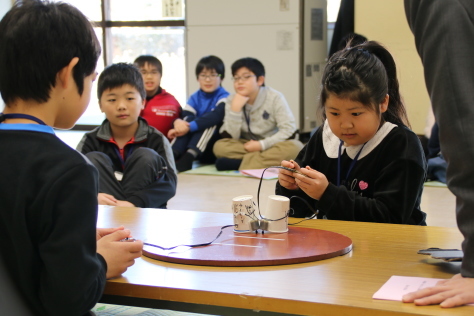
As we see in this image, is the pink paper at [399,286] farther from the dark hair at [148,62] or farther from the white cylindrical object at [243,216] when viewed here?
the dark hair at [148,62]

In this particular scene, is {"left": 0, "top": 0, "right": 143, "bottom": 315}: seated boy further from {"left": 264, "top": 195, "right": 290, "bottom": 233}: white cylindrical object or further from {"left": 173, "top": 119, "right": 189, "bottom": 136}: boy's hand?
{"left": 173, "top": 119, "right": 189, "bottom": 136}: boy's hand

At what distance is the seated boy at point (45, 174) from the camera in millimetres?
1026

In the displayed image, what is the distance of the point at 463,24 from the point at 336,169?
92 centimetres

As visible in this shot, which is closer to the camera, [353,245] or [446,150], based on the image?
[446,150]

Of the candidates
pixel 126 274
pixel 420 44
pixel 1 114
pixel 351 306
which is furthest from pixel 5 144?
pixel 420 44

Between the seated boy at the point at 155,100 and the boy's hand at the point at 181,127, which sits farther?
the boy's hand at the point at 181,127

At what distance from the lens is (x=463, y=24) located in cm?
101

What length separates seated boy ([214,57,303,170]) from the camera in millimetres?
4941

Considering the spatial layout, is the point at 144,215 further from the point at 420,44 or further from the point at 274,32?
the point at 274,32

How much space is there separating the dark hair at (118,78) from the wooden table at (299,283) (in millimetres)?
1512

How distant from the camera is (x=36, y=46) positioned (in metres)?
1.10

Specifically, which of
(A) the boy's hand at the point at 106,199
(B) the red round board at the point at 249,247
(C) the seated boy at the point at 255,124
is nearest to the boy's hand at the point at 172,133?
(C) the seated boy at the point at 255,124

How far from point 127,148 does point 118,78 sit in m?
0.31

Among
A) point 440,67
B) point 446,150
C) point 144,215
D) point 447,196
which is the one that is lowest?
point 447,196
